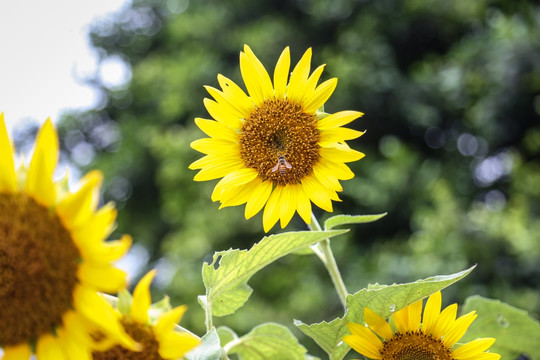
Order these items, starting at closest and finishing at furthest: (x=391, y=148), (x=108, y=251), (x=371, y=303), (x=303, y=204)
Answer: (x=108, y=251), (x=371, y=303), (x=303, y=204), (x=391, y=148)

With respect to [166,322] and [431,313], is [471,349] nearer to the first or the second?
[431,313]

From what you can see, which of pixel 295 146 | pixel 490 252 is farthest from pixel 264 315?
pixel 295 146

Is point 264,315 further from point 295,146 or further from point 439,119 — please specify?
point 295,146

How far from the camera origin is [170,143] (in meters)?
3.57

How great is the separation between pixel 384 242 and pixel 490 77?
43.0 inches

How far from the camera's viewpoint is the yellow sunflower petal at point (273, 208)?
17.5 inches

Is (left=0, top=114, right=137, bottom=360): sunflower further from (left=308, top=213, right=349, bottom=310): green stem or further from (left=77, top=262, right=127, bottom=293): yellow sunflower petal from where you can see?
(left=308, top=213, right=349, bottom=310): green stem

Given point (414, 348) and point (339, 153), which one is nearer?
point (414, 348)

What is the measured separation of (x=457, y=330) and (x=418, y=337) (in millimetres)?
24

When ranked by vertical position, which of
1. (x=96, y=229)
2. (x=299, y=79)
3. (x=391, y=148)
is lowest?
(x=96, y=229)

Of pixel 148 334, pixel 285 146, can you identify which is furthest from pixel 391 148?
pixel 148 334

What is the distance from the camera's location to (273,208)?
46cm

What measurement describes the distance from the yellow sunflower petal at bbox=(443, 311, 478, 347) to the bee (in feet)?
0.57

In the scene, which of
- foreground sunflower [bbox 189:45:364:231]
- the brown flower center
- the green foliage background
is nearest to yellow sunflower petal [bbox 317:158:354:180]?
foreground sunflower [bbox 189:45:364:231]
